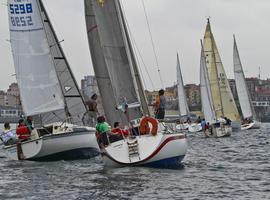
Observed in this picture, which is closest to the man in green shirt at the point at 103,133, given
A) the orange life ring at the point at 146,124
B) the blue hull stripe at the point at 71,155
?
the orange life ring at the point at 146,124

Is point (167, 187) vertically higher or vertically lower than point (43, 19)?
lower

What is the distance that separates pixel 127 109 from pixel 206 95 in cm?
3051

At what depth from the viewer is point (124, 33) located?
20.5m

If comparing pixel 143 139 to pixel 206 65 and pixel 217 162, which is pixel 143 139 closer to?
pixel 217 162

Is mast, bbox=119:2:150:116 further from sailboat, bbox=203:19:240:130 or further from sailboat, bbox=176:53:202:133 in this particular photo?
sailboat, bbox=176:53:202:133

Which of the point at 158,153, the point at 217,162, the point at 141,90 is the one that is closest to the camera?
the point at 158,153

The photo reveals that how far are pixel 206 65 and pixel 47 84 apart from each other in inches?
1208

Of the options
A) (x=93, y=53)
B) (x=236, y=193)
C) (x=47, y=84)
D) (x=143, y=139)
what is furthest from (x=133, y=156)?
(x=93, y=53)

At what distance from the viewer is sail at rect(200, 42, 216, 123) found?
4847 centimetres

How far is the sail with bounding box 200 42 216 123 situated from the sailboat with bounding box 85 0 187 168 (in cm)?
2477

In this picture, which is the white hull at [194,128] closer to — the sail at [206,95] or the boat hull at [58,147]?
the sail at [206,95]

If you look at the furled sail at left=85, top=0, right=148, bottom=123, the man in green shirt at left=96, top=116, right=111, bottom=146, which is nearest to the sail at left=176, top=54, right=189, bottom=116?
Result: the furled sail at left=85, top=0, right=148, bottom=123

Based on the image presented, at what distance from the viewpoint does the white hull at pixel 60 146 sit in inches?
869

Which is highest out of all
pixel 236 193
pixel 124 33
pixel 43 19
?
pixel 43 19
